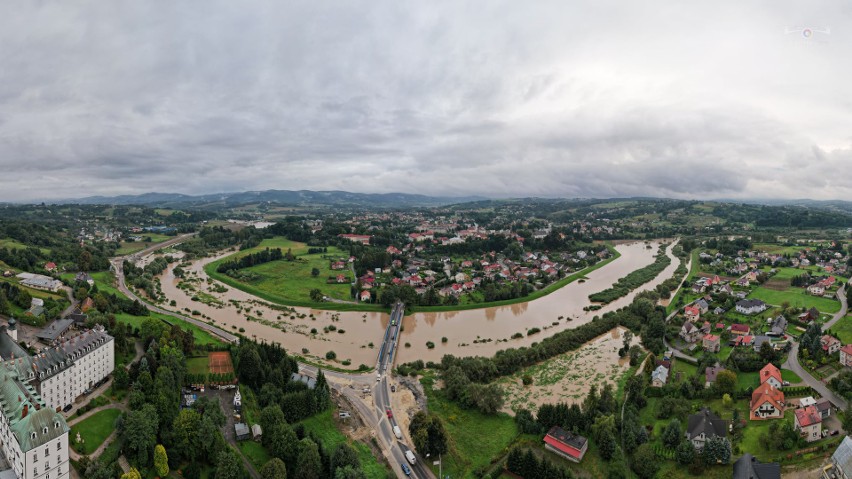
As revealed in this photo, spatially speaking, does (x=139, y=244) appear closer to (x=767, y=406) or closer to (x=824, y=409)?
(x=767, y=406)

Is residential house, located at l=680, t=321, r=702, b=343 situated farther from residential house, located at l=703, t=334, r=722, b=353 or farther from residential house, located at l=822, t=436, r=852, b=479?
residential house, located at l=822, t=436, r=852, b=479

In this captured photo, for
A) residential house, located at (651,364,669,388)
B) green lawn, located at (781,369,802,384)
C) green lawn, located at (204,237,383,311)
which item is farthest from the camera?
green lawn, located at (204,237,383,311)

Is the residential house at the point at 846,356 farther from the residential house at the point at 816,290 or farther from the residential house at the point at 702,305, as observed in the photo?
the residential house at the point at 816,290

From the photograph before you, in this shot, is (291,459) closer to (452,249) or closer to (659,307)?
(659,307)

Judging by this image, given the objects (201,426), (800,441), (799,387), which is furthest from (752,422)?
(201,426)

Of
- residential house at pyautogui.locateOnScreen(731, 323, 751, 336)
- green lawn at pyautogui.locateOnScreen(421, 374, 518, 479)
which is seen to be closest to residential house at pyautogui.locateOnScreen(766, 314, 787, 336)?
residential house at pyautogui.locateOnScreen(731, 323, 751, 336)
